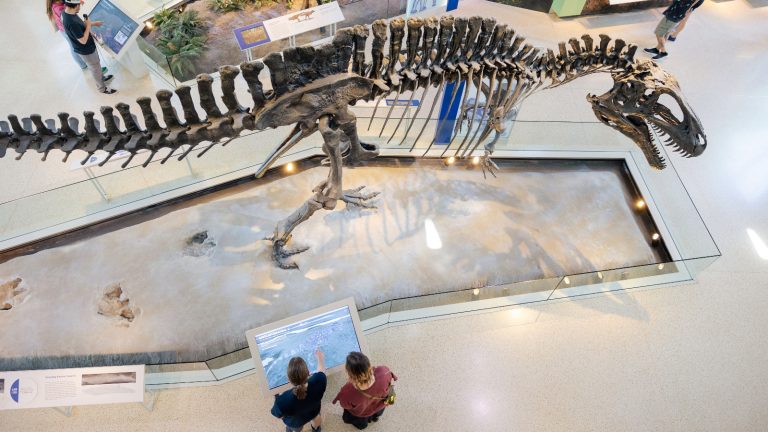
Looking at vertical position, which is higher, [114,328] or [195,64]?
[195,64]

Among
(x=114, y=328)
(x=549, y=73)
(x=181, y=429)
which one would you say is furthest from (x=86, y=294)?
(x=549, y=73)

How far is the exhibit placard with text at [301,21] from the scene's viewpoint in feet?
20.6

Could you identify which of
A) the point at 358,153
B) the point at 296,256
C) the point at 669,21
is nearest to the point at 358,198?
the point at 358,153

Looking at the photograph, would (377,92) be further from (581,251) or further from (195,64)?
(195,64)

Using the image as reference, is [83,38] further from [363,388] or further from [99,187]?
[363,388]

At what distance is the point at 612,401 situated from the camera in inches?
172

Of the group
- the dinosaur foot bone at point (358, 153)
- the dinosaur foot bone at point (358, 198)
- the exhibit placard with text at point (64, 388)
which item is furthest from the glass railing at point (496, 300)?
the dinosaur foot bone at point (358, 153)

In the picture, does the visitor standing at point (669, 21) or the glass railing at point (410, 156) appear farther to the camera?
the visitor standing at point (669, 21)

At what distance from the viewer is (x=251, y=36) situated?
611cm

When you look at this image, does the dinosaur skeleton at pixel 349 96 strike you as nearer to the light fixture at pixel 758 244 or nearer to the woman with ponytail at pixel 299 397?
the woman with ponytail at pixel 299 397

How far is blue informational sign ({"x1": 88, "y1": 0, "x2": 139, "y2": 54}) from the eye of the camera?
20.7ft

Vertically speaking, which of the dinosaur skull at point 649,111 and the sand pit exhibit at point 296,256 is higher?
the dinosaur skull at point 649,111

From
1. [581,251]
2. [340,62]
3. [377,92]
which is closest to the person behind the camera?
[340,62]

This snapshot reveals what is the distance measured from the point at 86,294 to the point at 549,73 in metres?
4.81
